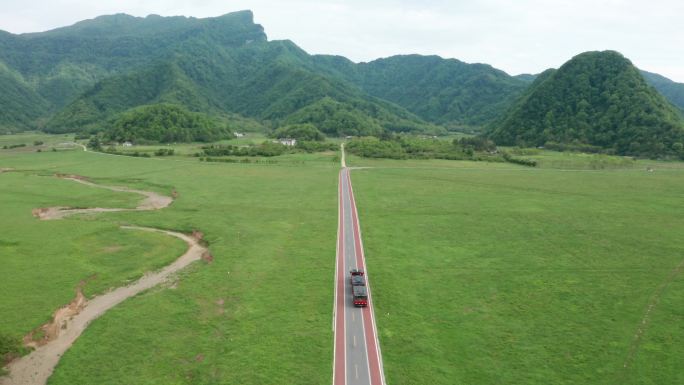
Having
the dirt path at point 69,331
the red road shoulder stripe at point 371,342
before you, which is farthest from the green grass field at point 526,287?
the dirt path at point 69,331

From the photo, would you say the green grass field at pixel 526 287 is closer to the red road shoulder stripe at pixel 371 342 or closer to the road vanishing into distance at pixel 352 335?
the red road shoulder stripe at pixel 371 342

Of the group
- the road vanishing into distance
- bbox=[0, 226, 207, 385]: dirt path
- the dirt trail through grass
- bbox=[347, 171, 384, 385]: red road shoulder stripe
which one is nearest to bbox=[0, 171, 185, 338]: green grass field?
the dirt trail through grass

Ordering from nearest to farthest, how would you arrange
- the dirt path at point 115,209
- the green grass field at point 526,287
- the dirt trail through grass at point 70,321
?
the dirt trail through grass at point 70,321 < the green grass field at point 526,287 < the dirt path at point 115,209

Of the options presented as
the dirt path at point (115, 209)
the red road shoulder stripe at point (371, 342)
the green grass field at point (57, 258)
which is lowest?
the red road shoulder stripe at point (371, 342)

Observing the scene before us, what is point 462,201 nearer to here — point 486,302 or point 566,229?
point 566,229

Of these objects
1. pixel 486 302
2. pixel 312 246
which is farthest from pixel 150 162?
pixel 486 302

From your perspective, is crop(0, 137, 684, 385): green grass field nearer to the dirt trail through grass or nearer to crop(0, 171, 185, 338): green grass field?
crop(0, 171, 185, 338): green grass field
